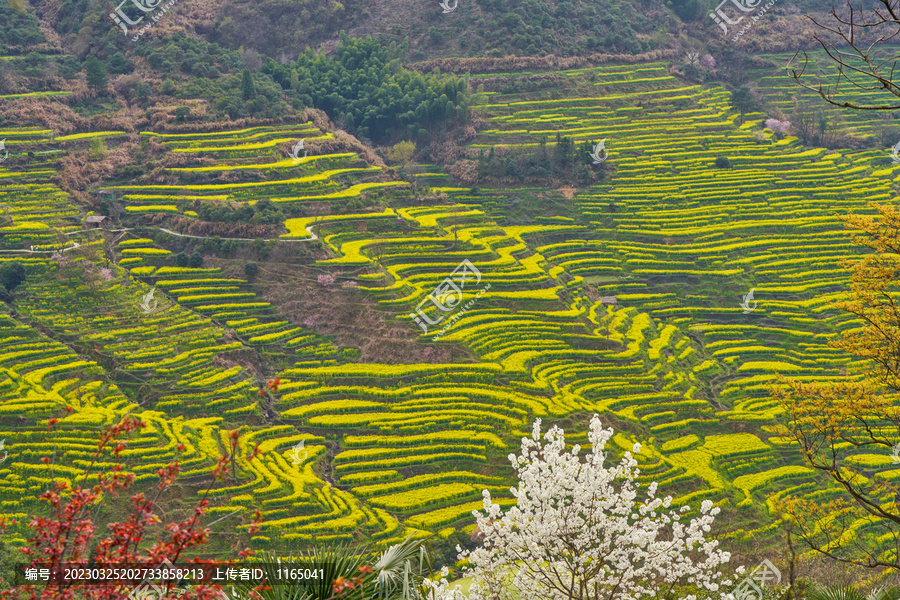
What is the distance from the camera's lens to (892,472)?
71.9 feet

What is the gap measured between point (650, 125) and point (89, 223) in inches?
1241

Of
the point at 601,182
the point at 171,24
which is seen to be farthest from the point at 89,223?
the point at 601,182

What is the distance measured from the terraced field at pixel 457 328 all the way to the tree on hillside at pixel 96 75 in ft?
19.7

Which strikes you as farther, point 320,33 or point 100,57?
point 320,33

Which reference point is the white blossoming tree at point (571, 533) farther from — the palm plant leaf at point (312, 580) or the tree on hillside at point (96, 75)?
the tree on hillside at point (96, 75)

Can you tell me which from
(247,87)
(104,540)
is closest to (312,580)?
(104,540)

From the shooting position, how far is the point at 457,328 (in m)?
27.4

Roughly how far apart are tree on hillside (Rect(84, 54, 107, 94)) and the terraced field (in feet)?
19.7

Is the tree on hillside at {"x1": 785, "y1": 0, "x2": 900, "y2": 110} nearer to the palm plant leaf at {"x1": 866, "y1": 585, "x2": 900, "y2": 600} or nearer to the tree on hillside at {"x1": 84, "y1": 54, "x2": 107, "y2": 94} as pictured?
the palm plant leaf at {"x1": 866, "y1": 585, "x2": 900, "y2": 600}

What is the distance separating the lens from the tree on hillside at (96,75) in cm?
4009

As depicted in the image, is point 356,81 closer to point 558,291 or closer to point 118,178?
point 118,178

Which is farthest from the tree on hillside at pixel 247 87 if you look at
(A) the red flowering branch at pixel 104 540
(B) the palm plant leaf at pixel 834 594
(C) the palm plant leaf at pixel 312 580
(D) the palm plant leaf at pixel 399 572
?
(A) the red flowering branch at pixel 104 540

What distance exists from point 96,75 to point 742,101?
38.9m

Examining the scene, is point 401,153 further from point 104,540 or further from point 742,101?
point 104,540
